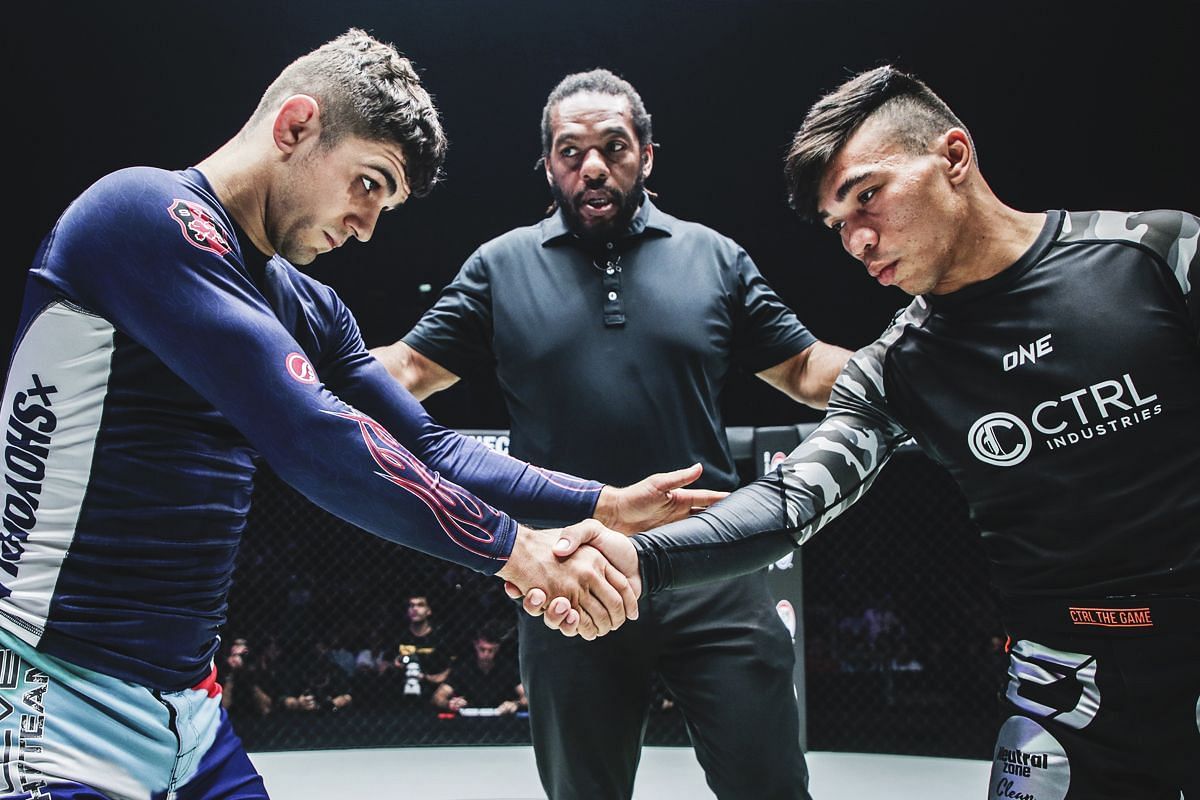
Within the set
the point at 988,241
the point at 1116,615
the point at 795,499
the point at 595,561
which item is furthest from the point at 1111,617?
the point at 595,561

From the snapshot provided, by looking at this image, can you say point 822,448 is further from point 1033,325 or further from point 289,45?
point 289,45

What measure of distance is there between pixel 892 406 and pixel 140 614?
1.17 meters

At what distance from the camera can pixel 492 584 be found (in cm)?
491

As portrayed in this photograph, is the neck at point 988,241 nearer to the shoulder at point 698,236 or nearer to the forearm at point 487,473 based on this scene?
the shoulder at point 698,236

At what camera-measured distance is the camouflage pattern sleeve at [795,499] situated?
1.47 metres

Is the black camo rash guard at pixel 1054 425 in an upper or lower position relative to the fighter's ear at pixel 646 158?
lower

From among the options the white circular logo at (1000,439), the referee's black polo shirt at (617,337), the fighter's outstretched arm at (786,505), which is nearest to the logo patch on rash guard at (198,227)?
the fighter's outstretched arm at (786,505)

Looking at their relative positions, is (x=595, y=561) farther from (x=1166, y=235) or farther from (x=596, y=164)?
(x=1166, y=235)

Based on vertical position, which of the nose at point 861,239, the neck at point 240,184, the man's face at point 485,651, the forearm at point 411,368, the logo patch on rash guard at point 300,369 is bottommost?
the man's face at point 485,651

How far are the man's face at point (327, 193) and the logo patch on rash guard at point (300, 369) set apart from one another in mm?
267

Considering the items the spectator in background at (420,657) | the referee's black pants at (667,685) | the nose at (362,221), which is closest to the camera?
the nose at (362,221)

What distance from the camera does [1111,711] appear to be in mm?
1196

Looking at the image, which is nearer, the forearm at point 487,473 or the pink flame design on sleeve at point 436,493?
the pink flame design on sleeve at point 436,493

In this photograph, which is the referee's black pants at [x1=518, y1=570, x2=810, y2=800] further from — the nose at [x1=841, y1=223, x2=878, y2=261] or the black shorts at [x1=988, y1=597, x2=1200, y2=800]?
the nose at [x1=841, y1=223, x2=878, y2=261]
